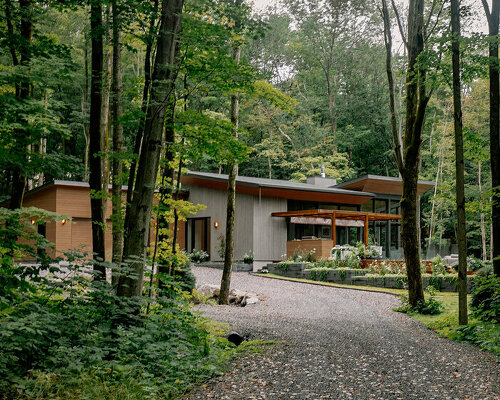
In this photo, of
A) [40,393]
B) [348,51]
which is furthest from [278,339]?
[348,51]

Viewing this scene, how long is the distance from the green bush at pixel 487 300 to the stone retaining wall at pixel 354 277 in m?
3.72

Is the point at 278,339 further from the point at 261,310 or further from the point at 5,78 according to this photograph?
the point at 5,78

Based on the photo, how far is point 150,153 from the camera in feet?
18.5

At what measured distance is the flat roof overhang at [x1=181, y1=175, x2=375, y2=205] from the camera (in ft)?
68.4

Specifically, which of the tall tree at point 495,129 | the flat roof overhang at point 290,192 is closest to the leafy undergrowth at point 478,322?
the tall tree at point 495,129

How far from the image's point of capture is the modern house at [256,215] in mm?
20156

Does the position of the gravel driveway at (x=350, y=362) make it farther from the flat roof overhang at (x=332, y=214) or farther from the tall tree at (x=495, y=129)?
the flat roof overhang at (x=332, y=214)

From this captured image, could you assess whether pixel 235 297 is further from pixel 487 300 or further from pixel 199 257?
pixel 199 257

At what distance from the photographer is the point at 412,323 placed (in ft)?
30.1

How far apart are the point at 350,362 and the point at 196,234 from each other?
18.7 meters

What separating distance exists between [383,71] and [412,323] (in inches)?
1167

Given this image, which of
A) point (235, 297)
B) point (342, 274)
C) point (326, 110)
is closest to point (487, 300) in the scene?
point (235, 297)

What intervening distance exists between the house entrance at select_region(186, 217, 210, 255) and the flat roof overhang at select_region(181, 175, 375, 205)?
71.6 inches

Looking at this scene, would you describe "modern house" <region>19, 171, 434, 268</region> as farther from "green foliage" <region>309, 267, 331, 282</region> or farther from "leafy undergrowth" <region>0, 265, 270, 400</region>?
"leafy undergrowth" <region>0, 265, 270, 400</region>
